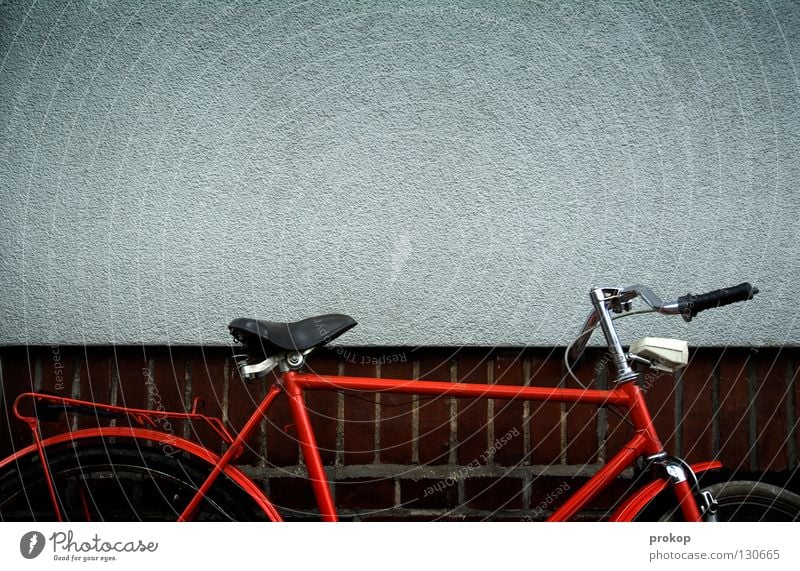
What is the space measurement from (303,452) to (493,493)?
636mm

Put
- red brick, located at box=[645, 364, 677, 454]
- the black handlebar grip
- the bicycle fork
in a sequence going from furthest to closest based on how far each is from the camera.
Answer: red brick, located at box=[645, 364, 677, 454] < the bicycle fork < the black handlebar grip

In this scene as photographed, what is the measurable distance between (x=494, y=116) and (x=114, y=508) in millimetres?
1406

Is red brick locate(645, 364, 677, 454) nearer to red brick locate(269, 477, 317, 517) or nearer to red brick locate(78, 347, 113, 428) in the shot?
red brick locate(269, 477, 317, 517)

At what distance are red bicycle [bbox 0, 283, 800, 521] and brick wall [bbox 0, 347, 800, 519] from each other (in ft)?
1.08

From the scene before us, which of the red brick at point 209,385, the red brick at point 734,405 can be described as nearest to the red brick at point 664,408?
the red brick at point 734,405

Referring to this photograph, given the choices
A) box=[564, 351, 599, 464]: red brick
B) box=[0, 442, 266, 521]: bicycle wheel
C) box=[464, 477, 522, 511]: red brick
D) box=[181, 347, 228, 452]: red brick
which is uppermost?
box=[181, 347, 228, 452]: red brick

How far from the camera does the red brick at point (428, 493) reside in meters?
1.91

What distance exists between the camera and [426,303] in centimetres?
191

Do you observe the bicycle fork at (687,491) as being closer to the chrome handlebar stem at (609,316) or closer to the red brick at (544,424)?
the chrome handlebar stem at (609,316)

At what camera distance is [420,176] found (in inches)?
75.4

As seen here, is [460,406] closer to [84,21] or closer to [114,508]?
[114,508]

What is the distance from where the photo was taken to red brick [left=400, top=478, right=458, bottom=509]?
75.4 inches

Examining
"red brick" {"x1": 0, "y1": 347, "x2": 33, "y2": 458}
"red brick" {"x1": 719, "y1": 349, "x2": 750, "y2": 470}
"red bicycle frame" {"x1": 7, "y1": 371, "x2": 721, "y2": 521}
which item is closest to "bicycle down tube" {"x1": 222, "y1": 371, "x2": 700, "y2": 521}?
"red bicycle frame" {"x1": 7, "y1": 371, "x2": 721, "y2": 521}

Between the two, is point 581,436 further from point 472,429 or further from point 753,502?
point 753,502
